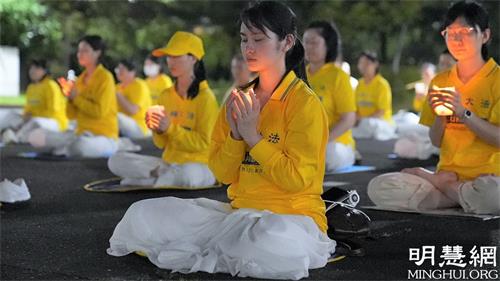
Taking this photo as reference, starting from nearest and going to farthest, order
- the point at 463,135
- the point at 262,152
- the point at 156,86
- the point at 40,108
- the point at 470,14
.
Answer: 1. the point at 262,152
2. the point at 470,14
3. the point at 463,135
4. the point at 40,108
5. the point at 156,86

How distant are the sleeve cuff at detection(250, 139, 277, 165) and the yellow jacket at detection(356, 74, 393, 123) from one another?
6051 millimetres

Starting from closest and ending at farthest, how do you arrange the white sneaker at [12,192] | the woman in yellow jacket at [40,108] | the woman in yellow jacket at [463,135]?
1. the woman in yellow jacket at [463,135]
2. the white sneaker at [12,192]
3. the woman in yellow jacket at [40,108]

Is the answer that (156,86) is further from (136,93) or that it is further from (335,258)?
(335,258)

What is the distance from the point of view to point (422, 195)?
180 inches

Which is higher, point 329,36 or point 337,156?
point 329,36

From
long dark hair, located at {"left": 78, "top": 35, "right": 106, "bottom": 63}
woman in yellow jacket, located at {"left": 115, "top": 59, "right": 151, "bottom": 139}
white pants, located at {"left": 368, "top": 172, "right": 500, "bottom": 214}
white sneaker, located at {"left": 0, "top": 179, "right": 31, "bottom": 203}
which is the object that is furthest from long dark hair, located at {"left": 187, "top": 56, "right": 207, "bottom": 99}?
woman in yellow jacket, located at {"left": 115, "top": 59, "right": 151, "bottom": 139}

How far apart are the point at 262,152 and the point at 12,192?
2271 mm

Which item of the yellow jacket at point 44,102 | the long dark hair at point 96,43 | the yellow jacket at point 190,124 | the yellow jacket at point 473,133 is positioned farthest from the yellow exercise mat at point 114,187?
the yellow jacket at point 44,102

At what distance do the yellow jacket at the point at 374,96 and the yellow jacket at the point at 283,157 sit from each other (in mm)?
5800

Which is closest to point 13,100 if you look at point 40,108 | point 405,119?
point 40,108

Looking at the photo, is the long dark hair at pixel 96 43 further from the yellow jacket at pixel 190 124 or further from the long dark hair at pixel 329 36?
the long dark hair at pixel 329 36

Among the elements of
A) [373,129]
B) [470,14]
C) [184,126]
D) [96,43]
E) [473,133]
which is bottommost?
[373,129]

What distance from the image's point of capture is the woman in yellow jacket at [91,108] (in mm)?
7000

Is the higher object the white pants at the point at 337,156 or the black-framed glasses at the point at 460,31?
the black-framed glasses at the point at 460,31
